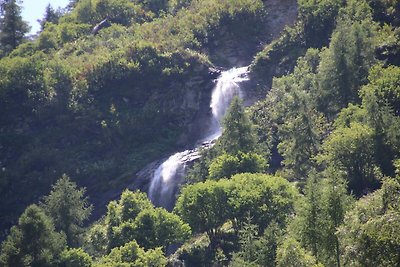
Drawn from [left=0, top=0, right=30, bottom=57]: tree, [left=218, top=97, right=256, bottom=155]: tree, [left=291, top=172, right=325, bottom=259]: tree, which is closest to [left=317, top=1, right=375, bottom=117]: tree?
[left=218, top=97, right=256, bottom=155]: tree

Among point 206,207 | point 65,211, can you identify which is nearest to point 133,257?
point 206,207

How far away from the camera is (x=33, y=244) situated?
205 ft

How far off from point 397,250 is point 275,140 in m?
55.7

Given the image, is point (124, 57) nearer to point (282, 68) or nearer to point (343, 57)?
point (282, 68)

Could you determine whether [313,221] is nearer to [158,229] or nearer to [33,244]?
[158,229]

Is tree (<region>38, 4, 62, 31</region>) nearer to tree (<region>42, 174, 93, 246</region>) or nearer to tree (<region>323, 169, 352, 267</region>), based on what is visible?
tree (<region>42, 174, 93, 246</region>)

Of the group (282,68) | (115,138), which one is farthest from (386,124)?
(115,138)

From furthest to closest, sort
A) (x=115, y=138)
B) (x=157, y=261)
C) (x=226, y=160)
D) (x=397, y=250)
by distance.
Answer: (x=115, y=138) < (x=226, y=160) < (x=157, y=261) < (x=397, y=250)

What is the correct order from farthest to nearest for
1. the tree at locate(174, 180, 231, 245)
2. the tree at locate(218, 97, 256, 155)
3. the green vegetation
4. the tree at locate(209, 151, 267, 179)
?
1. the tree at locate(218, 97, 256, 155)
2. the tree at locate(209, 151, 267, 179)
3. the tree at locate(174, 180, 231, 245)
4. the green vegetation

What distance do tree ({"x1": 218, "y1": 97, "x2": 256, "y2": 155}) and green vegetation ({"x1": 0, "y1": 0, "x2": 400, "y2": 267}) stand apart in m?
0.14

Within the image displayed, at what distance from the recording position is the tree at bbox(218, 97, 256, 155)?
7256 centimetres

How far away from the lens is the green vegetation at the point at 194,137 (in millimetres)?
48375

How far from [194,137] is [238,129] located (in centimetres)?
2647

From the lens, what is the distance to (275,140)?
84.0 meters
